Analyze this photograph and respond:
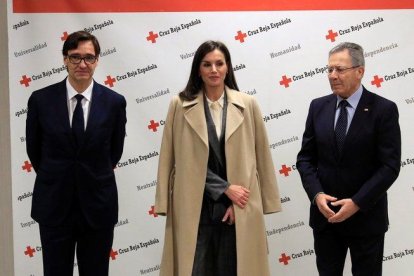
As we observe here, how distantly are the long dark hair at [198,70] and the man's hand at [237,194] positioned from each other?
0.48 m

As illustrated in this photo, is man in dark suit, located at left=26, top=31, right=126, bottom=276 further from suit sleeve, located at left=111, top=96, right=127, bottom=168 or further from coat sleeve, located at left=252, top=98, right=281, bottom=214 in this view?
coat sleeve, located at left=252, top=98, right=281, bottom=214

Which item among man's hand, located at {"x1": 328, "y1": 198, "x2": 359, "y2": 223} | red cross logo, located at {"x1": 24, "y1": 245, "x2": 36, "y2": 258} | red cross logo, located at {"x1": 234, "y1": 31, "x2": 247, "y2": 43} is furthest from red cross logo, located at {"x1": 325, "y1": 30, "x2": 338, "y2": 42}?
red cross logo, located at {"x1": 24, "y1": 245, "x2": 36, "y2": 258}

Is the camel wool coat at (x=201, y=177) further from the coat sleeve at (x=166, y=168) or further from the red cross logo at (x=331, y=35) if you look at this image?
the red cross logo at (x=331, y=35)

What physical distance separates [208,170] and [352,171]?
2.20 feet

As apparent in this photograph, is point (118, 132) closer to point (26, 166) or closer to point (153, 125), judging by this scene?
point (153, 125)

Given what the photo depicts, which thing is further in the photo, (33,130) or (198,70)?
(198,70)

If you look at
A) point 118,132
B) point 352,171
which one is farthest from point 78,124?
point 352,171

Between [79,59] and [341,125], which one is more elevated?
[79,59]

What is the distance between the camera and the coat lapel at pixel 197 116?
259 centimetres

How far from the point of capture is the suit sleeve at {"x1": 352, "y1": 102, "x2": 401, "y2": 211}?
8.15 ft

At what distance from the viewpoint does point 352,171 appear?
8.40 feet

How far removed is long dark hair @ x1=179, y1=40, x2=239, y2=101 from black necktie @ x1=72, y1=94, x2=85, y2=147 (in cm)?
50

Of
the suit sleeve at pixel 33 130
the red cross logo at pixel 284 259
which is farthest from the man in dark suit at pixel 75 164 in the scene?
the red cross logo at pixel 284 259

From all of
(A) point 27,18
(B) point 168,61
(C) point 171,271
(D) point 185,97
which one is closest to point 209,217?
(C) point 171,271
